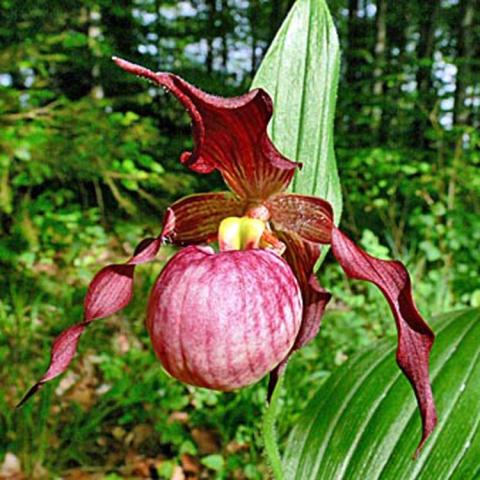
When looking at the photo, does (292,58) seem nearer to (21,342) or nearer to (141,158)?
(21,342)

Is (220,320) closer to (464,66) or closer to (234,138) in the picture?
(234,138)

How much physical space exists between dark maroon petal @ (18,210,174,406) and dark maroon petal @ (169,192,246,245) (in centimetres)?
8

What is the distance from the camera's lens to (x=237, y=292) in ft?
1.89

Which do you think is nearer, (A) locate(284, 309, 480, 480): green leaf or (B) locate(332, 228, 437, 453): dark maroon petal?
(B) locate(332, 228, 437, 453): dark maroon petal

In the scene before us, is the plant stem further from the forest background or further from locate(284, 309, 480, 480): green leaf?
the forest background

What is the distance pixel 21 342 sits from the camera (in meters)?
2.01

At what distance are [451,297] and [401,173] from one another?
1220mm

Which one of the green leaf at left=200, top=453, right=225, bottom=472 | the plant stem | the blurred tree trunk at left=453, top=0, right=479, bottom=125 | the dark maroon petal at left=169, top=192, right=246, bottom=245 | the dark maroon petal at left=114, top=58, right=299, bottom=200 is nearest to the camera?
the dark maroon petal at left=114, top=58, right=299, bottom=200

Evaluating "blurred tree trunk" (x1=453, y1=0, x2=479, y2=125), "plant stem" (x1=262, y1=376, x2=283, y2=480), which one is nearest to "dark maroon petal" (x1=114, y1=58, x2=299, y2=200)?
"plant stem" (x1=262, y1=376, x2=283, y2=480)

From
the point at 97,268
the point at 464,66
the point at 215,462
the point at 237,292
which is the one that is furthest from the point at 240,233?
the point at 464,66

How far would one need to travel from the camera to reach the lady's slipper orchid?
1.84 feet

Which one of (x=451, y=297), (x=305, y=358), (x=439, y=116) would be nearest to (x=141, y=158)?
(x=305, y=358)

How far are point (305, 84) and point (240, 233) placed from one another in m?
0.20

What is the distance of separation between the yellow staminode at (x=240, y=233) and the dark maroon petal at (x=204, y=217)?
0.03 metres
